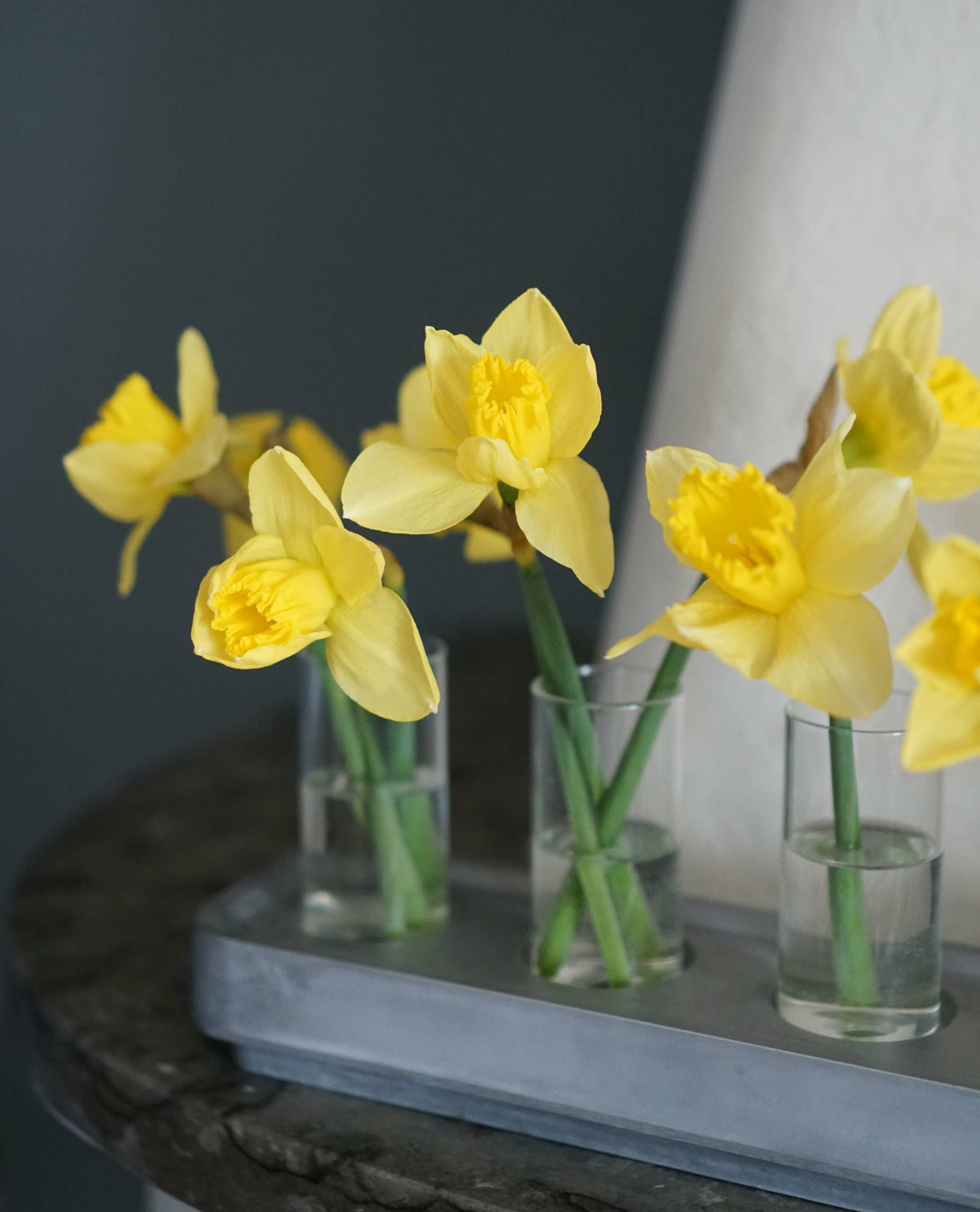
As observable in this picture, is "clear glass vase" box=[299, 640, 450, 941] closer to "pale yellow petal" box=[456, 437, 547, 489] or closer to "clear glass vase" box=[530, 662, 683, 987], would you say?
"clear glass vase" box=[530, 662, 683, 987]

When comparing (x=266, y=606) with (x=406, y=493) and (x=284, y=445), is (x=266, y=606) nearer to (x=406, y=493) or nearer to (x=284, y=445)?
(x=406, y=493)

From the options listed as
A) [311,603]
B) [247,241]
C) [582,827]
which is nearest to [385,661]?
[311,603]

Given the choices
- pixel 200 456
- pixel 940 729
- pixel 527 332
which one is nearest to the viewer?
pixel 940 729

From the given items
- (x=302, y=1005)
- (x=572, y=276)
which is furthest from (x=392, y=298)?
(x=302, y=1005)

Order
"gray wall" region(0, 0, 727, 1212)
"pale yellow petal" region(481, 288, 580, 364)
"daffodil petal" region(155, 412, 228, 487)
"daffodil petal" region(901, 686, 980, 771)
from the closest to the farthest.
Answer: "daffodil petal" region(901, 686, 980, 771), "pale yellow petal" region(481, 288, 580, 364), "daffodil petal" region(155, 412, 228, 487), "gray wall" region(0, 0, 727, 1212)

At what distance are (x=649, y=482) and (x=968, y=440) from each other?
0.49 feet

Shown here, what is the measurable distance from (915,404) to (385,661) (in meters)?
0.23

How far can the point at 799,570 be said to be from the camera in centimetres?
47

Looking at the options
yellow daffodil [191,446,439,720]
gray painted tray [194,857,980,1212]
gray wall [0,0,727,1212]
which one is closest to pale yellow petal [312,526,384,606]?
yellow daffodil [191,446,439,720]

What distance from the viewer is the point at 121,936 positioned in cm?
85

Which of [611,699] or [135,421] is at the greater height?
[135,421]

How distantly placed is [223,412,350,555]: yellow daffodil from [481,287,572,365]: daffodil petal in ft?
0.61

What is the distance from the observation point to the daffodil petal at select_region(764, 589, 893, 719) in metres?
0.44

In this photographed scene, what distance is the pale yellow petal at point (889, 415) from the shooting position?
0.50 m
